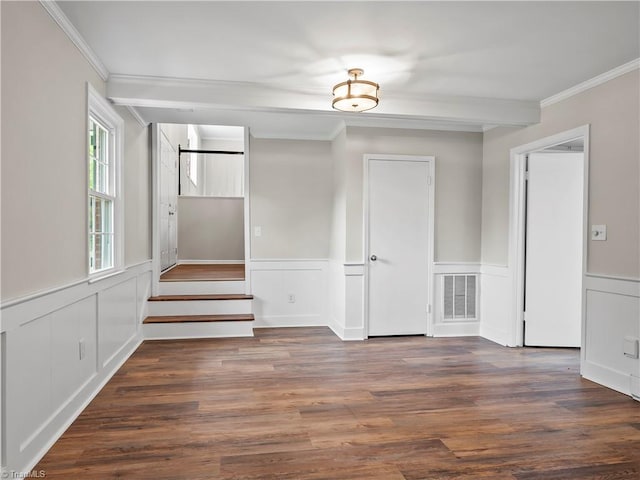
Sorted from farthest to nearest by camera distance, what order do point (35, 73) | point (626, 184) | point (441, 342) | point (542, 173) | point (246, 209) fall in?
point (246, 209) < point (441, 342) < point (542, 173) < point (626, 184) < point (35, 73)

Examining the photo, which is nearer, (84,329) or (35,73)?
(35,73)

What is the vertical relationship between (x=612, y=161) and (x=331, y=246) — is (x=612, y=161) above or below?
above

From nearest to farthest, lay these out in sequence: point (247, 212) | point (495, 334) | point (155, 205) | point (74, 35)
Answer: point (74, 35), point (495, 334), point (155, 205), point (247, 212)

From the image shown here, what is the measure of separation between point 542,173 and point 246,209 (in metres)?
3.29

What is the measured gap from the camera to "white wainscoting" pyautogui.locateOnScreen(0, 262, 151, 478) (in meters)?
1.98

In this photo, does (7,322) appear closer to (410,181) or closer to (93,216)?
(93,216)

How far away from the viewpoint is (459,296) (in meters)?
5.11

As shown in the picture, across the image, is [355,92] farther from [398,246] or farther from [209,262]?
[209,262]

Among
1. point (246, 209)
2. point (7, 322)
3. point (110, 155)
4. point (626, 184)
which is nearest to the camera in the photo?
Answer: point (7, 322)

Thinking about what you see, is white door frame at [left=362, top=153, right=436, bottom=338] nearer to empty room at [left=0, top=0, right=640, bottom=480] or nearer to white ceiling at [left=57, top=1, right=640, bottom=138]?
empty room at [left=0, top=0, right=640, bottom=480]

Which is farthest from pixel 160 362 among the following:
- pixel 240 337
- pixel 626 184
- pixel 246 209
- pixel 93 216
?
pixel 626 184

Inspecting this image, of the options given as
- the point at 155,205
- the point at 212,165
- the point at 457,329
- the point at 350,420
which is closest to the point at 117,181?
the point at 155,205

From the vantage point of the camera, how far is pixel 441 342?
4785mm

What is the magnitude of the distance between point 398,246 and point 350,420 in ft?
8.45
